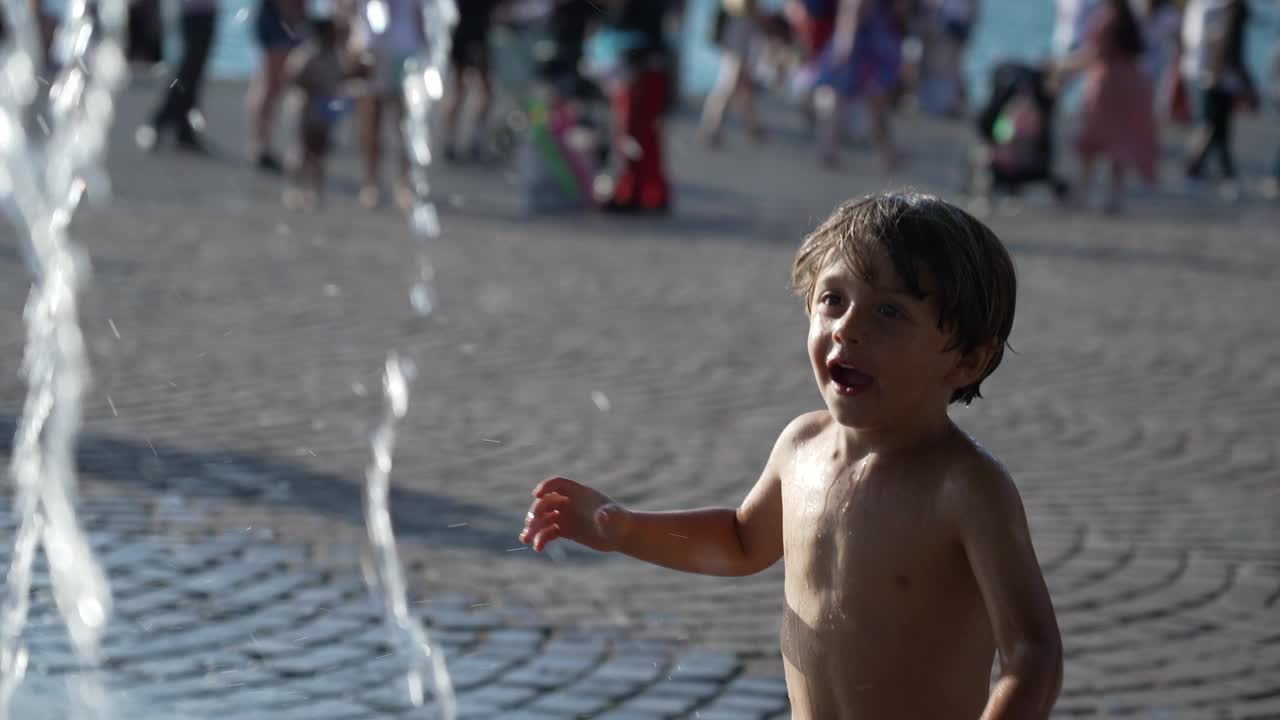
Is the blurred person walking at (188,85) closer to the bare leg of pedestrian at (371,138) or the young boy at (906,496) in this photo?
the bare leg of pedestrian at (371,138)

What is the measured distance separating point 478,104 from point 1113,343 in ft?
29.1

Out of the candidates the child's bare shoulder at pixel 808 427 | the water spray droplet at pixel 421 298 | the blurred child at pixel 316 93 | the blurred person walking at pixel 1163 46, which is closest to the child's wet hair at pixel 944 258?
the child's bare shoulder at pixel 808 427

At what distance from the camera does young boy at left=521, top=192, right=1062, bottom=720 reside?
2258 mm

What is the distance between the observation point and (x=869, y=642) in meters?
2.40

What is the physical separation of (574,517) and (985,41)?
3461cm

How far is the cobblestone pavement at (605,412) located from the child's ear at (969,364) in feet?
5.25

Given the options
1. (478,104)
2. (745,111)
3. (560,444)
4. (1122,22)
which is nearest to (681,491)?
(560,444)

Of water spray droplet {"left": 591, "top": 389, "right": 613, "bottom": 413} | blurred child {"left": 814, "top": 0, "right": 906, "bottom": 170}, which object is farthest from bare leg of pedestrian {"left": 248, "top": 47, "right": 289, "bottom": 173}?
water spray droplet {"left": 591, "top": 389, "right": 613, "bottom": 413}

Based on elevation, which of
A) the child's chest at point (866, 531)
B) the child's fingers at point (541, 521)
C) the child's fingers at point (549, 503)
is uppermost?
the child's chest at point (866, 531)

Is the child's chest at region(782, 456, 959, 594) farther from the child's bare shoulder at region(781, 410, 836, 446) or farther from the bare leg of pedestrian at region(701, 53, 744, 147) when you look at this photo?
the bare leg of pedestrian at region(701, 53, 744, 147)

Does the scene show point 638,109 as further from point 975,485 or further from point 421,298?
point 975,485

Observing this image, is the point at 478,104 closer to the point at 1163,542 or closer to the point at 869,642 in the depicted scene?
the point at 1163,542

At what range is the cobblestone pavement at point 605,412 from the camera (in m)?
4.42

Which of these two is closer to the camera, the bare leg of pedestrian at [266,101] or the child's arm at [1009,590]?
the child's arm at [1009,590]
